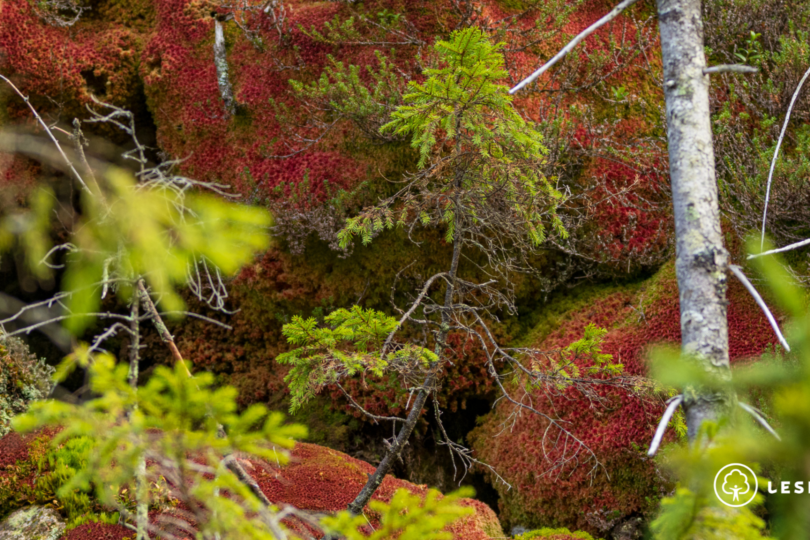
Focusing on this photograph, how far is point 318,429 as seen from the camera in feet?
19.2

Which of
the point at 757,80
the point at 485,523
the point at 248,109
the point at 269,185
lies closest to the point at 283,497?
the point at 485,523

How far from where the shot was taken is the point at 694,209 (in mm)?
2264

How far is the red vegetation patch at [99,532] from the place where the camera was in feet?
11.1

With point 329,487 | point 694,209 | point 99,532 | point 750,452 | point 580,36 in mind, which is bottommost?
point 329,487

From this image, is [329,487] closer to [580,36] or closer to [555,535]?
[555,535]

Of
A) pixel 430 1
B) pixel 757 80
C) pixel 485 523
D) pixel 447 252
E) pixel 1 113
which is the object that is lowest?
pixel 485 523

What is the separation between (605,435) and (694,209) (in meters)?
2.83

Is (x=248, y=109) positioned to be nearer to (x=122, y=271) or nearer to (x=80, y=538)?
(x=122, y=271)

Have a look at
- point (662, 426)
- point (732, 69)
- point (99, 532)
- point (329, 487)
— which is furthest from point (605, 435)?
point (99, 532)

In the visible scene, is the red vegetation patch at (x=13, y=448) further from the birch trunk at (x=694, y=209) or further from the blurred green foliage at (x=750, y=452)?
the birch trunk at (x=694, y=209)

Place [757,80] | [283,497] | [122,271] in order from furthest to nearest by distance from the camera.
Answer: [757,80] < [283,497] < [122,271]

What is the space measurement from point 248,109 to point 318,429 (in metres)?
3.91

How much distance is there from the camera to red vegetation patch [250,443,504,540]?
159 inches

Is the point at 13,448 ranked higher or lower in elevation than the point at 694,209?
lower
